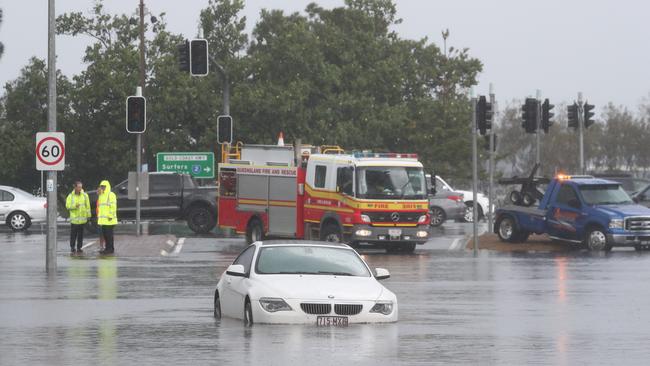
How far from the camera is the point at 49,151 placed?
100 ft

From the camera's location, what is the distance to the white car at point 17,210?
51500 mm

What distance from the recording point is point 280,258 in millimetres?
19531

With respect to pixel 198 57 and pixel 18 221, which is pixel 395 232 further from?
pixel 18 221

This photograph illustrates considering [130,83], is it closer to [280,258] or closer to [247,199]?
[247,199]

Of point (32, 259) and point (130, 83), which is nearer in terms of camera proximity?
point (32, 259)

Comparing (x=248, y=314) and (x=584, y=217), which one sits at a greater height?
(x=584, y=217)

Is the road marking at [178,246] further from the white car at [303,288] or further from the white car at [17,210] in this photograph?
the white car at [303,288]

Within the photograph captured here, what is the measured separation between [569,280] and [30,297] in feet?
33.0

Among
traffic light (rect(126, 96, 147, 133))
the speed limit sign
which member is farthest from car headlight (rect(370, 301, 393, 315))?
traffic light (rect(126, 96, 147, 133))

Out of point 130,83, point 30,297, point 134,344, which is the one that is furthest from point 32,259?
point 130,83

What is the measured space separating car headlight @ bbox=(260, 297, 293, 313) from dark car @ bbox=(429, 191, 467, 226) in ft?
118

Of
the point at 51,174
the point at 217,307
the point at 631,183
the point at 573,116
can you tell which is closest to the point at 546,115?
the point at 573,116

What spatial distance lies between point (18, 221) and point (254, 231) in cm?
1293

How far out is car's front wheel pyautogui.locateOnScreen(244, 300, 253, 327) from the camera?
18406 millimetres
